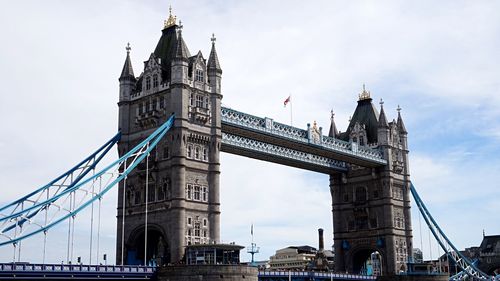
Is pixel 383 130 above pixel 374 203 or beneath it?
above

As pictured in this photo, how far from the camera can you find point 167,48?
81.8m

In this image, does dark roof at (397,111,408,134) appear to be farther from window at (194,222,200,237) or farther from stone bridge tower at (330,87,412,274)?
window at (194,222,200,237)

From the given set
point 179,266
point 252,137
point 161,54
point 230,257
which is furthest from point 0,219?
point 252,137

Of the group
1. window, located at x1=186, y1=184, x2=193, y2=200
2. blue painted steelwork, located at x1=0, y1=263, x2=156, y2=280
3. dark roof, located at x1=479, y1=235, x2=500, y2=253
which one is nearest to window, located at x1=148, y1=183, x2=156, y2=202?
window, located at x1=186, y1=184, x2=193, y2=200

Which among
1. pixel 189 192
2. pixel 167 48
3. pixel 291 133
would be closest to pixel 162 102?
pixel 167 48

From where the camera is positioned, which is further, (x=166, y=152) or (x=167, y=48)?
(x=167, y=48)

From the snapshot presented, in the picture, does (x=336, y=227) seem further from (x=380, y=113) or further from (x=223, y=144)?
(x=223, y=144)

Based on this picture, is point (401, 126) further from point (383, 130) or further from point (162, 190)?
point (162, 190)

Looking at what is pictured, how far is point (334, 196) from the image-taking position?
4333 inches

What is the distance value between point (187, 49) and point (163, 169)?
47.8 ft

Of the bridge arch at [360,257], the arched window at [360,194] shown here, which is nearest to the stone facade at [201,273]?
the bridge arch at [360,257]

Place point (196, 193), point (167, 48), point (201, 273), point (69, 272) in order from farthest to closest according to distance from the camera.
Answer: point (167, 48) < point (196, 193) < point (201, 273) < point (69, 272)

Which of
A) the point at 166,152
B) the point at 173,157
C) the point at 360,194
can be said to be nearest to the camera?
the point at 173,157

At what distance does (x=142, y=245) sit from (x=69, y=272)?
1755cm
